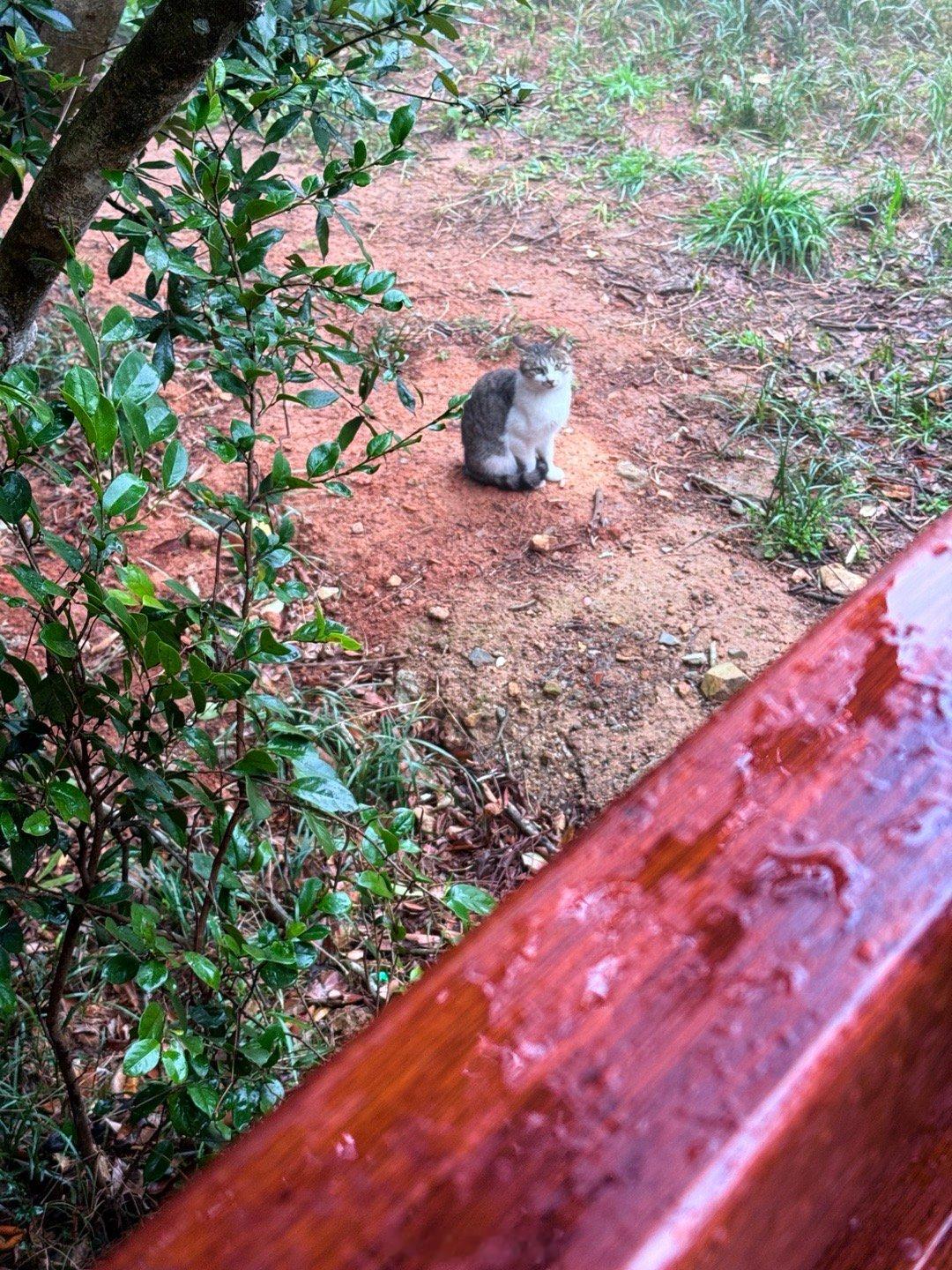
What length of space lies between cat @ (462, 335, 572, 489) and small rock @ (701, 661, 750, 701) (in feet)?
3.80

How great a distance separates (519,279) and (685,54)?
282 centimetres

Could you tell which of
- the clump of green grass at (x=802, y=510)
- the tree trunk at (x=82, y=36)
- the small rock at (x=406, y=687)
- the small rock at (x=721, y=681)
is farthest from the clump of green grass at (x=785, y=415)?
the tree trunk at (x=82, y=36)

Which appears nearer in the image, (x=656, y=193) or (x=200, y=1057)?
(x=200, y=1057)

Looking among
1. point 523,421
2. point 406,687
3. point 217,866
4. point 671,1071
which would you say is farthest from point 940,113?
point 671,1071

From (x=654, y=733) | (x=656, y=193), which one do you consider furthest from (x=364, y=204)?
(x=654, y=733)

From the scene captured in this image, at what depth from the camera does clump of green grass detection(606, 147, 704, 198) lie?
5637 mm

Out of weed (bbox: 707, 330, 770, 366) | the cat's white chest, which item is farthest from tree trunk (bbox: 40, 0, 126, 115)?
weed (bbox: 707, 330, 770, 366)

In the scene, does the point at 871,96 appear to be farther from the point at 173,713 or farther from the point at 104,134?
the point at 173,713

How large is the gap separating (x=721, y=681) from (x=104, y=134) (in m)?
2.06

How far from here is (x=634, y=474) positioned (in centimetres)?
387

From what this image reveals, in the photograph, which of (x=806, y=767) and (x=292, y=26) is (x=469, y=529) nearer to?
(x=292, y=26)

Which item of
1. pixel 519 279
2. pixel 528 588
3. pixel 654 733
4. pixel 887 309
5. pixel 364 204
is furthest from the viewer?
pixel 364 204

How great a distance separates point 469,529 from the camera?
3.62 m

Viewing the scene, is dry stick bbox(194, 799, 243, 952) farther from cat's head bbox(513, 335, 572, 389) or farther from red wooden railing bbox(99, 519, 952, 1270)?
cat's head bbox(513, 335, 572, 389)
